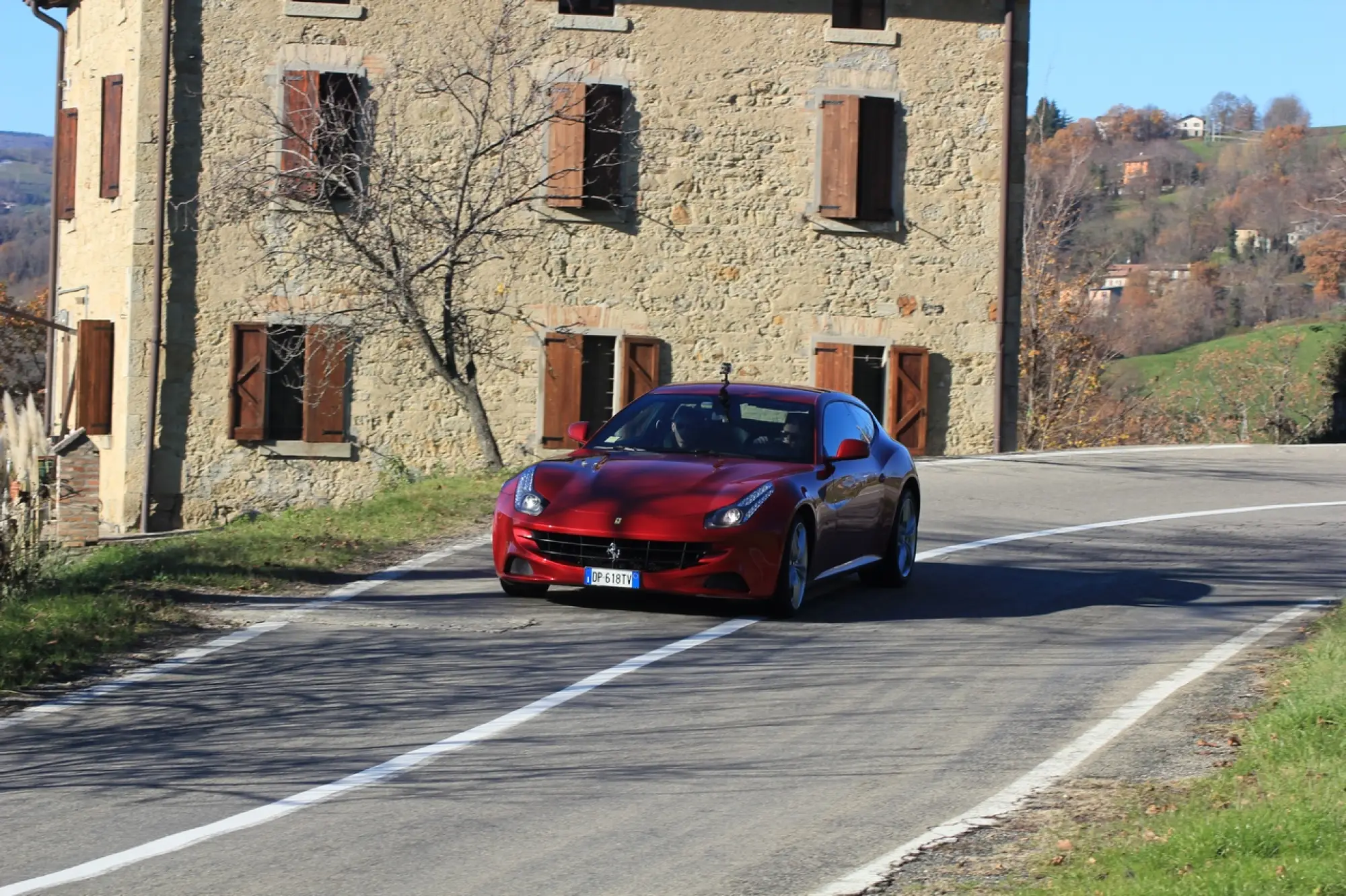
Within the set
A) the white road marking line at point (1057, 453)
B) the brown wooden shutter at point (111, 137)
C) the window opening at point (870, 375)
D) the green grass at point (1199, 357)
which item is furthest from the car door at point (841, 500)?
the green grass at point (1199, 357)

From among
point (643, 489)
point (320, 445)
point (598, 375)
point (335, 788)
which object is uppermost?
point (598, 375)

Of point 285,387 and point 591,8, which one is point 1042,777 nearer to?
→ point 285,387

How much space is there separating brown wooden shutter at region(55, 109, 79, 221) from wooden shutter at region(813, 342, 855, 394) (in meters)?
12.2

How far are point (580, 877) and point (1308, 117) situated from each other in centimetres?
14634

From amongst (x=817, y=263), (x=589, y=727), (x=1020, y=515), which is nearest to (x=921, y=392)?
(x=817, y=263)

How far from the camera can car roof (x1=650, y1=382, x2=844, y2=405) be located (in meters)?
11.7

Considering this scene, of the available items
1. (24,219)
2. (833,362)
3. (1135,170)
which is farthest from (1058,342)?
(24,219)

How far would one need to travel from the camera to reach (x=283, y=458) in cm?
2530

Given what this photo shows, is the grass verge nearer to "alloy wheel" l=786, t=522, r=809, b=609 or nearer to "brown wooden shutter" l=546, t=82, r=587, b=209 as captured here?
"alloy wheel" l=786, t=522, r=809, b=609

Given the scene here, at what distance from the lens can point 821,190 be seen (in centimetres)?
2570

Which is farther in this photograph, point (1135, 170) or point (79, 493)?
point (1135, 170)

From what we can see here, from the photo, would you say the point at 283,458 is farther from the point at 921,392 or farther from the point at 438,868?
the point at 438,868

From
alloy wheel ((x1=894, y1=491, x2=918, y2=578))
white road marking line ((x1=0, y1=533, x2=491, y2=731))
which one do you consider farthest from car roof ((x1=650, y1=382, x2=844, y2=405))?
white road marking line ((x1=0, y1=533, x2=491, y2=731))

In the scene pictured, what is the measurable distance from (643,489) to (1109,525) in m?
7.53
